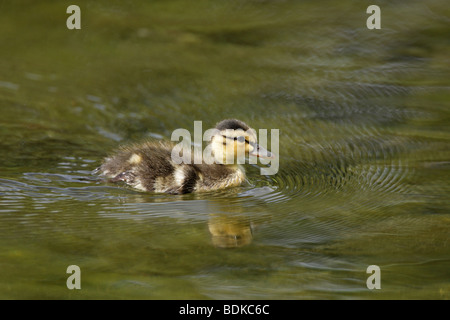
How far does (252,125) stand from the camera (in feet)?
19.2

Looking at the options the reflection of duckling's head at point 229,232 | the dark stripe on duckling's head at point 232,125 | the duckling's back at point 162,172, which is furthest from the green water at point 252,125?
the dark stripe on duckling's head at point 232,125

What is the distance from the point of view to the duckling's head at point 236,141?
16.6 ft

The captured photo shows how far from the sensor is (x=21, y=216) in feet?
13.6

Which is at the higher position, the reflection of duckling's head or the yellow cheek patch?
the yellow cheek patch

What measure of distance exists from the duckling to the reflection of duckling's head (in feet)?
2.48

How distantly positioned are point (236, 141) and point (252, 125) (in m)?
0.82

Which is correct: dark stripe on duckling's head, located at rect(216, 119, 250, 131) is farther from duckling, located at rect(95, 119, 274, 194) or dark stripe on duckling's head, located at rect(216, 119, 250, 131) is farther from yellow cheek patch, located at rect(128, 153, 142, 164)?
yellow cheek patch, located at rect(128, 153, 142, 164)

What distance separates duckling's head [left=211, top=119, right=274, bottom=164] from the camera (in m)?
5.05

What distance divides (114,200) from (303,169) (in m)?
1.32

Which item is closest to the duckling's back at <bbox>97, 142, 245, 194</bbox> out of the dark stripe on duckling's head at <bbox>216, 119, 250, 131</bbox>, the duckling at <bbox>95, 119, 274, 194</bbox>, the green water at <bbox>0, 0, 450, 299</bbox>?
the duckling at <bbox>95, 119, 274, 194</bbox>

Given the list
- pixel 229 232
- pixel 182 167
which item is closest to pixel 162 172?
pixel 182 167
